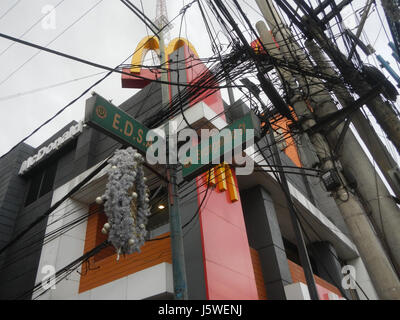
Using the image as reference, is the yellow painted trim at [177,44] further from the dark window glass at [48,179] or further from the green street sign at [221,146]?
the green street sign at [221,146]

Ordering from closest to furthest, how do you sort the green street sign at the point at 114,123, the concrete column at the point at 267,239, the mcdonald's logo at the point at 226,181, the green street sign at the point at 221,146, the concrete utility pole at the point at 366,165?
the green street sign at the point at 114,123
the green street sign at the point at 221,146
the concrete utility pole at the point at 366,165
the mcdonald's logo at the point at 226,181
the concrete column at the point at 267,239

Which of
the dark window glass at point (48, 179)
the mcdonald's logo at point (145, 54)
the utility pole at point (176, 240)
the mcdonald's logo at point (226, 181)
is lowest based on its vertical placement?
the utility pole at point (176, 240)

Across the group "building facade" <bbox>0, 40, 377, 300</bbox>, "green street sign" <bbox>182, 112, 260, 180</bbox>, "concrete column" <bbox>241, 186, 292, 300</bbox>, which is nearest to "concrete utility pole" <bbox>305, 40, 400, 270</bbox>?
"building facade" <bbox>0, 40, 377, 300</bbox>

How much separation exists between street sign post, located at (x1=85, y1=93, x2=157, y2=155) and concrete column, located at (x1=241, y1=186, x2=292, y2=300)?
671 centimetres

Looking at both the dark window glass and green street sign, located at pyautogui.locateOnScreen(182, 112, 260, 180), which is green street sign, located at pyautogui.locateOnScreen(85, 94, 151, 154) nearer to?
green street sign, located at pyautogui.locateOnScreen(182, 112, 260, 180)

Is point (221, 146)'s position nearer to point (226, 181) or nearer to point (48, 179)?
point (226, 181)

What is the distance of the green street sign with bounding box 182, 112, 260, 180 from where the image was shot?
4645 mm

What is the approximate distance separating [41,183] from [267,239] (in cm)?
973

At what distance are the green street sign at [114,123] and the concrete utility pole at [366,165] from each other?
360cm

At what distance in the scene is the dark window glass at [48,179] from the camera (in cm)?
1310

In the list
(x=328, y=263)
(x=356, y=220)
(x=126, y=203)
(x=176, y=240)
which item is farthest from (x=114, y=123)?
(x=328, y=263)

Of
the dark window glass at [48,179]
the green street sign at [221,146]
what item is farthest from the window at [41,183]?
the green street sign at [221,146]

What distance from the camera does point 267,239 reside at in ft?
34.3
